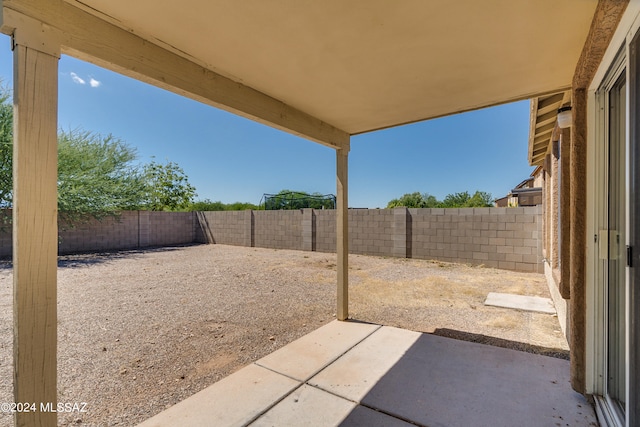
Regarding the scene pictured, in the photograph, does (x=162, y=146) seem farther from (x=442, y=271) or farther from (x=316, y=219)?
(x=442, y=271)

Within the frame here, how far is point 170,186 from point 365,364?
65.0 ft

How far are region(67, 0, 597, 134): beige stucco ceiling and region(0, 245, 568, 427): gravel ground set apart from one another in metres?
2.19

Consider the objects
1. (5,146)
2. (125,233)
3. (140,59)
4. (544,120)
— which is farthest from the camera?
(125,233)

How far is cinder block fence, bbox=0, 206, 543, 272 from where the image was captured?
6391 millimetres

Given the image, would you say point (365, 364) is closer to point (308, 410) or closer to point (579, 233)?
point (308, 410)

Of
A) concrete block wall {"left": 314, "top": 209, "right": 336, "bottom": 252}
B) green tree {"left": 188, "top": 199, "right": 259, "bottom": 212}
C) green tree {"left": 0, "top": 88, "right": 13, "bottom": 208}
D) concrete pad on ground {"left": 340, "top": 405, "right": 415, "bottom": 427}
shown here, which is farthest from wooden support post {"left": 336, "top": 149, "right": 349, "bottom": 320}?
green tree {"left": 188, "top": 199, "right": 259, "bottom": 212}

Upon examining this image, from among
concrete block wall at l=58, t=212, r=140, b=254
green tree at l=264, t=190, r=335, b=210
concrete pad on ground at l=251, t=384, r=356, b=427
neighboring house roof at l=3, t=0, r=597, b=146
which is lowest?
concrete pad on ground at l=251, t=384, r=356, b=427

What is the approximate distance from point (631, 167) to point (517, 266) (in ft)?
19.8

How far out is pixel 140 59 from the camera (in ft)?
5.09

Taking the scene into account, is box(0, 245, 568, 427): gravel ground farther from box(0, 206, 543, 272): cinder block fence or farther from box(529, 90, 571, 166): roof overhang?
box(529, 90, 571, 166): roof overhang

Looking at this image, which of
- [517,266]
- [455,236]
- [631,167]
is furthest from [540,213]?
[631,167]

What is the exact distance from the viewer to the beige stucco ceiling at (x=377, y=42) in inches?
52.9

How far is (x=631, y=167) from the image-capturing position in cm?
119

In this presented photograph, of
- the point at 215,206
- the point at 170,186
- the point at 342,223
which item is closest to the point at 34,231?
the point at 342,223
